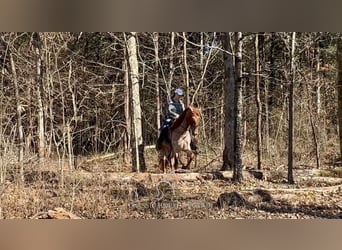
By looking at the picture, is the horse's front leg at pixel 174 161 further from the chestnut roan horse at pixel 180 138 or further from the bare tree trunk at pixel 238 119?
the bare tree trunk at pixel 238 119

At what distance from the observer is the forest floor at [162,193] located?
388 cm

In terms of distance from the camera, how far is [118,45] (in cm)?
386

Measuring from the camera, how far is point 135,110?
389 cm

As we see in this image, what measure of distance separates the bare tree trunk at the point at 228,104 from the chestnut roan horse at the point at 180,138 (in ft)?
0.70

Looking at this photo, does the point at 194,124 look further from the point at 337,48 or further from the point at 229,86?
the point at 337,48

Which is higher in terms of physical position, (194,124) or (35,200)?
(194,124)

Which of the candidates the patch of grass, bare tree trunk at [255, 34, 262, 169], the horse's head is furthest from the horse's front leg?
the patch of grass

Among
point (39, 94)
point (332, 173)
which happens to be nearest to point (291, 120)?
point (332, 173)

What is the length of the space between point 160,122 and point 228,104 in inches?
20.1

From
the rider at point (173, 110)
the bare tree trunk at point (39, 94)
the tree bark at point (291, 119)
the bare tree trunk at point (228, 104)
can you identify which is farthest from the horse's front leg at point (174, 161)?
the bare tree trunk at point (39, 94)

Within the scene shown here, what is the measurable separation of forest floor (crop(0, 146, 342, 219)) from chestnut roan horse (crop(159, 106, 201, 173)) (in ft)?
0.26

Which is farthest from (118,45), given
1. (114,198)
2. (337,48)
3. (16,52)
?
(337,48)

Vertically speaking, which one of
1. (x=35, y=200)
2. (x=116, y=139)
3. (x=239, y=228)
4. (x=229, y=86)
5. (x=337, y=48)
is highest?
(x=337, y=48)
